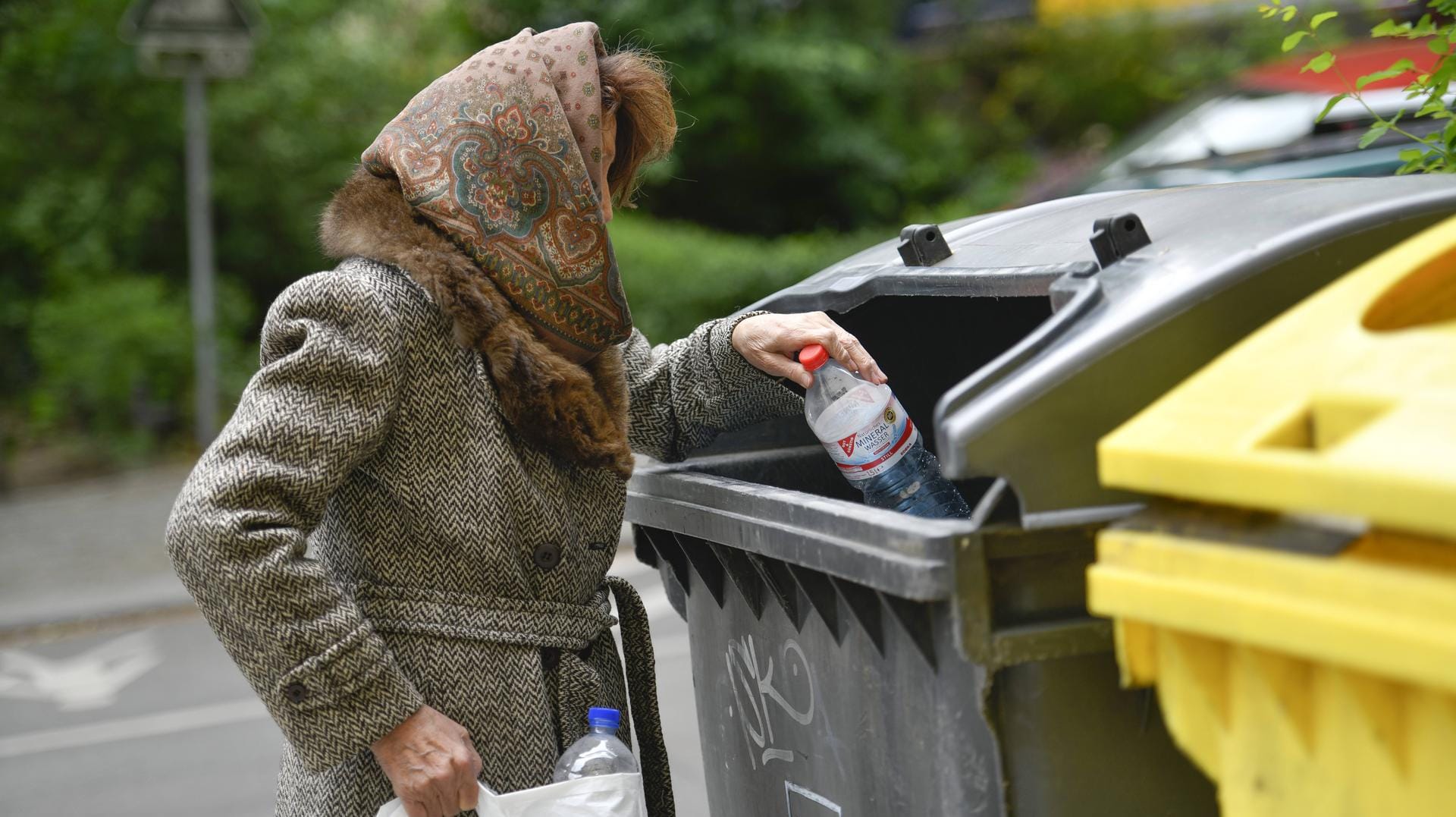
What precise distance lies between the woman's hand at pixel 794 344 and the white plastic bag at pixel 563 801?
722mm

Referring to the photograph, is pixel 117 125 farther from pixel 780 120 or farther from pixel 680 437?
pixel 680 437

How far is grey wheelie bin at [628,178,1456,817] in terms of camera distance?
1638mm

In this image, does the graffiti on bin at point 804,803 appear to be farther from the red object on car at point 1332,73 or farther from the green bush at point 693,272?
the green bush at point 693,272

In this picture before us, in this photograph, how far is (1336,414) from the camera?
1331 mm

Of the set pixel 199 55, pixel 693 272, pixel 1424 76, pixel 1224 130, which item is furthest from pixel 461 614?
pixel 693 272

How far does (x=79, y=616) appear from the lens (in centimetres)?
695

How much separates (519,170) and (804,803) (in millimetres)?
1040

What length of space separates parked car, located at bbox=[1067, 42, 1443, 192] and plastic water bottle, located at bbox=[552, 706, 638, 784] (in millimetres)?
3473

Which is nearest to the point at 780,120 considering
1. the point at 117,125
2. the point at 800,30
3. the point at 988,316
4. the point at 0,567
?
the point at 800,30

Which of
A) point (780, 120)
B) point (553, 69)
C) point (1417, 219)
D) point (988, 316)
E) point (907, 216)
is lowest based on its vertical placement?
point (907, 216)

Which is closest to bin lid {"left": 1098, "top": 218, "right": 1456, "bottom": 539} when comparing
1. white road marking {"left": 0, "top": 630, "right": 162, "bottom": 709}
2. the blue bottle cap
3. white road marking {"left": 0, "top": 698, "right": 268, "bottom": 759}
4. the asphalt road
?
the blue bottle cap

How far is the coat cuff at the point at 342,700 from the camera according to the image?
1.93m

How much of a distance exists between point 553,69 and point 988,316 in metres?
0.98

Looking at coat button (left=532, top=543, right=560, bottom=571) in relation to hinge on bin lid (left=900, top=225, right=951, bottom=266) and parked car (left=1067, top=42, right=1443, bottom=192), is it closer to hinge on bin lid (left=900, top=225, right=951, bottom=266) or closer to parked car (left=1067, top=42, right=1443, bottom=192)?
hinge on bin lid (left=900, top=225, right=951, bottom=266)
